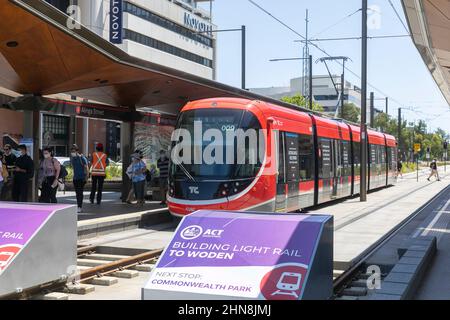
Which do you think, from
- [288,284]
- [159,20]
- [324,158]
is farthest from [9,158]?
[159,20]

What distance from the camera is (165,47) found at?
72438mm

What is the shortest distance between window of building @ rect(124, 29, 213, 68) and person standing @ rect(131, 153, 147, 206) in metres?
48.6

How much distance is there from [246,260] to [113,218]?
8.81 meters

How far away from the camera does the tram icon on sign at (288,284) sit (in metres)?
5.06

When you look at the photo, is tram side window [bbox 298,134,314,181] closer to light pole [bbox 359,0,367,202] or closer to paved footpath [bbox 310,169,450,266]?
paved footpath [bbox 310,169,450,266]

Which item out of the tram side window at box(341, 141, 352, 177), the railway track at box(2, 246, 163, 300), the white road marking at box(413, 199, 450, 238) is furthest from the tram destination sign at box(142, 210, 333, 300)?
the tram side window at box(341, 141, 352, 177)

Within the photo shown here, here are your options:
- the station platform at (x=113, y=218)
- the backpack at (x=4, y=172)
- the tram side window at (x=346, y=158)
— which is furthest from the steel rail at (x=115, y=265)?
the tram side window at (x=346, y=158)

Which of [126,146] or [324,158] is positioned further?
[126,146]

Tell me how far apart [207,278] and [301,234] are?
0.97 meters

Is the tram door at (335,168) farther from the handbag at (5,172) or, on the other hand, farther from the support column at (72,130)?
the support column at (72,130)

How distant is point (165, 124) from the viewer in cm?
1986

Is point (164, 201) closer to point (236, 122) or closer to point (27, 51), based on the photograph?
point (236, 122)

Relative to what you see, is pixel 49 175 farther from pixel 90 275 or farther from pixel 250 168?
pixel 90 275
